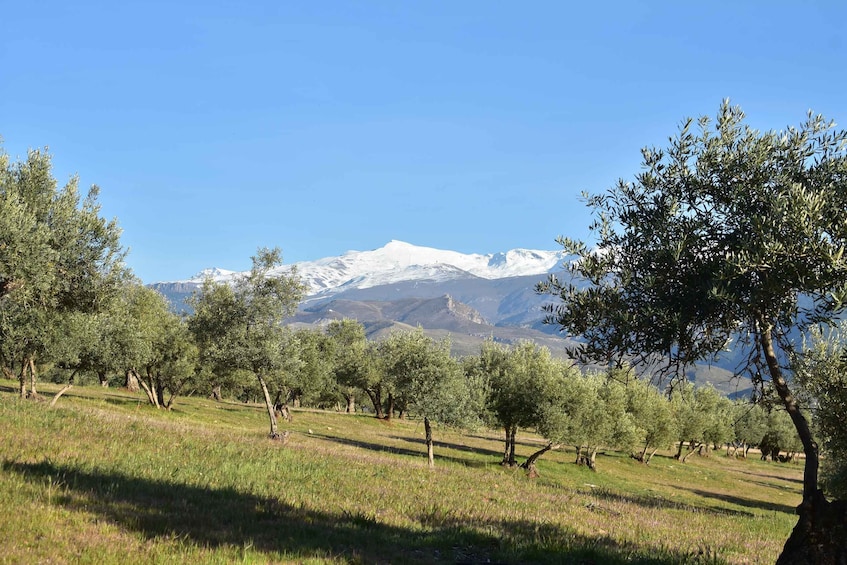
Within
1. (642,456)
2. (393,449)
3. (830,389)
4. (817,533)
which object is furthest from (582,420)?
(817,533)

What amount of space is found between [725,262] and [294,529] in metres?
9.74

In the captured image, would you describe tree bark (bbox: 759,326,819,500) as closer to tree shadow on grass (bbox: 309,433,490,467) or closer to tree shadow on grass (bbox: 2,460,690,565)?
tree shadow on grass (bbox: 2,460,690,565)

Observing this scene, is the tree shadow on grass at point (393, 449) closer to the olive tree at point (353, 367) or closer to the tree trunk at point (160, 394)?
the tree trunk at point (160, 394)

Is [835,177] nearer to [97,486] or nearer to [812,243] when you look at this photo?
[812,243]

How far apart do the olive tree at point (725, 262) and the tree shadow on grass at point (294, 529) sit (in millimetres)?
4313

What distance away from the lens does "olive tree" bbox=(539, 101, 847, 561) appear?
9.70 meters

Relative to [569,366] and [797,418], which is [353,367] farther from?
[797,418]

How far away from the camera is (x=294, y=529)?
450 inches

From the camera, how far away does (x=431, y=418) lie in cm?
4216

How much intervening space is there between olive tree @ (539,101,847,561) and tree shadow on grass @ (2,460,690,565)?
4313 millimetres

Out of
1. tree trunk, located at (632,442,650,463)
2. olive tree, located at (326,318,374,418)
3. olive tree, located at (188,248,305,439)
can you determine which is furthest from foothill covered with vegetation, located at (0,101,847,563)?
olive tree, located at (326,318,374,418)

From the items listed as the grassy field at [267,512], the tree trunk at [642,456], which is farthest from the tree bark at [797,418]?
the tree trunk at [642,456]

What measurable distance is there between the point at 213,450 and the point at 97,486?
769 centimetres

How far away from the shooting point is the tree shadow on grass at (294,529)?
10.2 metres
